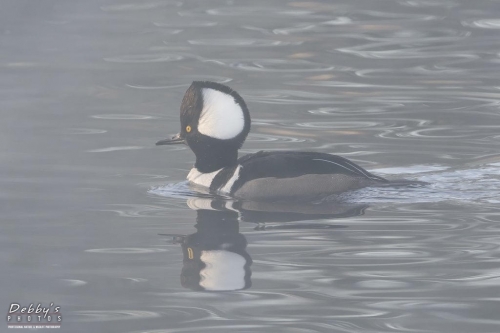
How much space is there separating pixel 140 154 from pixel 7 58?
7548mm

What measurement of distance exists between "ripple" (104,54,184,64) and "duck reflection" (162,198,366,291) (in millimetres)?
7910

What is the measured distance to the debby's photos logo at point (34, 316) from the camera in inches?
203

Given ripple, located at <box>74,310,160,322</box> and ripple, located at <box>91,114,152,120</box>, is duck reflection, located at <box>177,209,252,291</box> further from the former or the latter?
ripple, located at <box>91,114,152,120</box>

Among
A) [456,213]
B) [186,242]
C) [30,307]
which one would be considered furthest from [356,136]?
[30,307]

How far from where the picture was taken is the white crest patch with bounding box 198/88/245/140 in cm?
820

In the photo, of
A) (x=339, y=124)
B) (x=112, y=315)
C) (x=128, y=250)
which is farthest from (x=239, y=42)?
(x=112, y=315)

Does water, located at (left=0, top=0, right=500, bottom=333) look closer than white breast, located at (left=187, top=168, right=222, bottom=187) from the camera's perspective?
Yes

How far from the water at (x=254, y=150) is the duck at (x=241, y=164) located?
0.17m

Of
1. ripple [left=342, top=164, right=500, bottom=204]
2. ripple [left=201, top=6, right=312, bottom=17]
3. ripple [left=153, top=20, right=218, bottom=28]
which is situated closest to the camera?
ripple [left=342, top=164, right=500, bottom=204]

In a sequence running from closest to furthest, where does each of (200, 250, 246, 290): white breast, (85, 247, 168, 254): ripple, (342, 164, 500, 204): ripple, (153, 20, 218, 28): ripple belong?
(200, 250, 246, 290): white breast < (85, 247, 168, 254): ripple < (342, 164, 500, 204): ripple < (153, 20, 218, 28): ripple

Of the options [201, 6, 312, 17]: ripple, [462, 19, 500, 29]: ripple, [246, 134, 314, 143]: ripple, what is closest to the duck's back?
[246, 134, 314, 143]: ripple

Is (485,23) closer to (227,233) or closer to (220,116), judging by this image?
(220,116)

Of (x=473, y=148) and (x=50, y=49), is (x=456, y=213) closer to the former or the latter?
(x=473, y=148)

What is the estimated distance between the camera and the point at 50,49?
17328 millimetres
